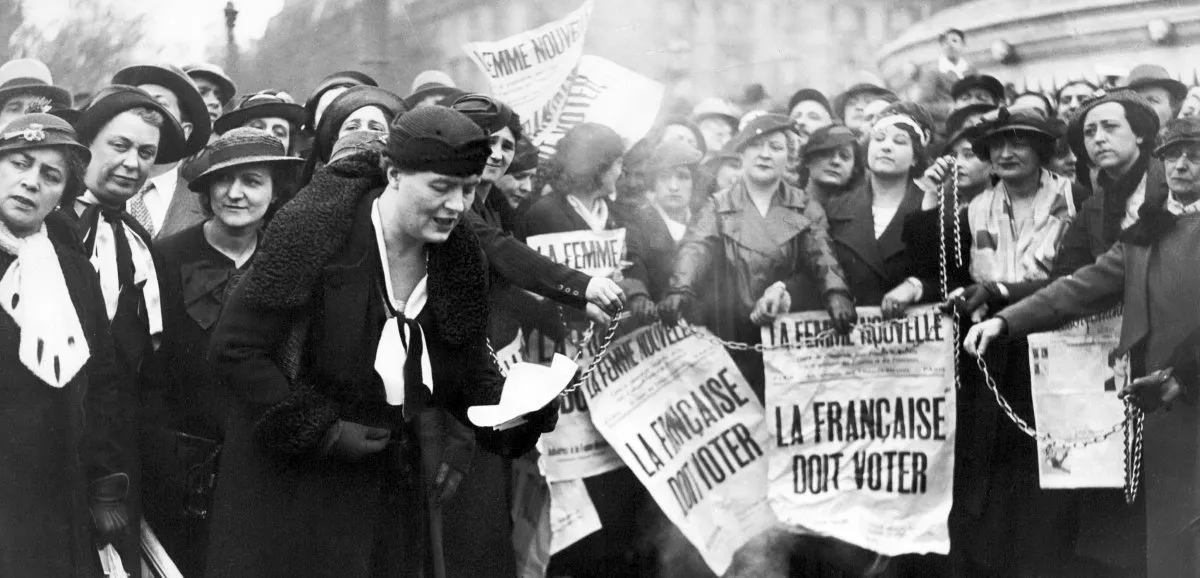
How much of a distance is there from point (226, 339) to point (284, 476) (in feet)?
1.77

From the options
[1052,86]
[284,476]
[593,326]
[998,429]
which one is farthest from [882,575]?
[284,476]

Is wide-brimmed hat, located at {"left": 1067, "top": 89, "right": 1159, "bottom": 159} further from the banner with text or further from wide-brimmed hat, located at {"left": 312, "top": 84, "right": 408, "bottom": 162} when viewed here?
wide-brimmed hat, located at {"left": 312, "top": 84, "right": 408, "bottom": 162}

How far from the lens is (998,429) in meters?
5.89

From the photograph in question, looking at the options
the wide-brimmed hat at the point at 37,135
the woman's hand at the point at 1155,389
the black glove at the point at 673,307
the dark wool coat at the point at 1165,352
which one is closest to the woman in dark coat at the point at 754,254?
the black glove at the point at 673,307

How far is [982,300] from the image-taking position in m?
5.86

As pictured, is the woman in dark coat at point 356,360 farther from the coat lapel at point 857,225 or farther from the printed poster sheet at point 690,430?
the coat lapel at point 857,225

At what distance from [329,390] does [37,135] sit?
5.58 ft

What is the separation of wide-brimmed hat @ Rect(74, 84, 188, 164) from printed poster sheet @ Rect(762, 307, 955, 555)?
7.69 feet

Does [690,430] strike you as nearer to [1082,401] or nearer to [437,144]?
[1082,401]

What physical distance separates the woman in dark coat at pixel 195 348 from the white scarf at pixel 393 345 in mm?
1212

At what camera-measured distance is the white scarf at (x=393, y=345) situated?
4559mm

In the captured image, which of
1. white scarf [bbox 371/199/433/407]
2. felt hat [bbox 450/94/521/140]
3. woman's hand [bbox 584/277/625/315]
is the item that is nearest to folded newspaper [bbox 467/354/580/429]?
white scarf [bbox 371/199/433/407]

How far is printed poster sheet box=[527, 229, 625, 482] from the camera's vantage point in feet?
19.5

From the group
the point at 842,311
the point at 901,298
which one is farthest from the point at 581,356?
the point at 901,298
